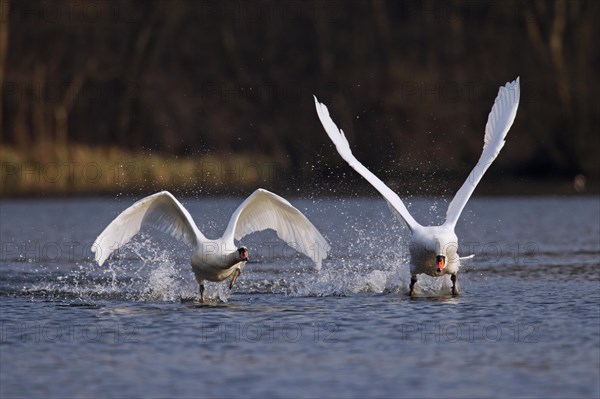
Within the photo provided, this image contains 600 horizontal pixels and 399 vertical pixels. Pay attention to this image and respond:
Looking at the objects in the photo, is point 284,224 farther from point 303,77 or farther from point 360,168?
point 303,77

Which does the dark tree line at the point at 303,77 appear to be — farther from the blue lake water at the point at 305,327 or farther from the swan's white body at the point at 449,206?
the swan's white body at the point at 449,206

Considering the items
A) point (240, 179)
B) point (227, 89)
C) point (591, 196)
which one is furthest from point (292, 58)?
point (591, 196)

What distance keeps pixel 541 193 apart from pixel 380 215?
30.0 ft

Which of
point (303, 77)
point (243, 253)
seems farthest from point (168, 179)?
point (303, 77)

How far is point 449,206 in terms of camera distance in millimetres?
15680

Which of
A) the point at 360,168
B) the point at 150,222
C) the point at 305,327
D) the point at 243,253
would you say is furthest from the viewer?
the point at 150,222

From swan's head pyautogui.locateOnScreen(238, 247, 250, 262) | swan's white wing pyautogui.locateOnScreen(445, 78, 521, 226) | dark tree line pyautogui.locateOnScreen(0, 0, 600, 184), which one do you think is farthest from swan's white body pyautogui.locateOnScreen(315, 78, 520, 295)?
dark tree line pyautogui.locateOnScreen(0, 0, 600, 184)

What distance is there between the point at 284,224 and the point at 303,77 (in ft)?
119

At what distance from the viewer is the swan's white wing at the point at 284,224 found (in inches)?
637

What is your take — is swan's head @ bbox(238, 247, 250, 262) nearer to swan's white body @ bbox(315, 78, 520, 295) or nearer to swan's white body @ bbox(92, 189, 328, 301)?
swan's white body @ bbox(92, 189, 328, 301)

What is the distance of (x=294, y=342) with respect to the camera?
12367mm

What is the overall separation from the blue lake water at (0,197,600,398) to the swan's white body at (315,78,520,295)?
0.49 m

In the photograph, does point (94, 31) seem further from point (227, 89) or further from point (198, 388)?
point (198, 388)

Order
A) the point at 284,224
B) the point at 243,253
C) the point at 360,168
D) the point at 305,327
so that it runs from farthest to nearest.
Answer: the point at 284,224
the point at 360,168
the point at 243,253
the point at 305,327
